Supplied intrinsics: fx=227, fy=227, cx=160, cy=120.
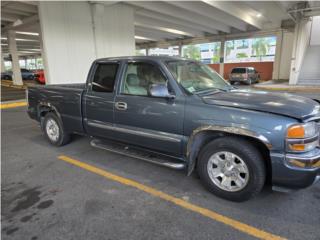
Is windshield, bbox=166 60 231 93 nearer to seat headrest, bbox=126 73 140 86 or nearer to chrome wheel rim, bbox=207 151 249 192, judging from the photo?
seat headrest, bbox=126 73 140 86

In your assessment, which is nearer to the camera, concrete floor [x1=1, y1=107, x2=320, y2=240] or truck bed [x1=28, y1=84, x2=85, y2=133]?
concrete floor [x1=1, y1=107, x2=320, y2=240]

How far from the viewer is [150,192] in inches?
120

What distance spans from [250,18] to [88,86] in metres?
17.4

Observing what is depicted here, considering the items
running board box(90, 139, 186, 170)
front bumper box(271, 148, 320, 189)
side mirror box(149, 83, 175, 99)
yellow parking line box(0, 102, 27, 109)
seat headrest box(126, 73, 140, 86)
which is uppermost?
seat headrest box(126, 73, 140, 86)

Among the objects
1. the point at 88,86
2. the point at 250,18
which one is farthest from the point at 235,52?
the point at 88,86

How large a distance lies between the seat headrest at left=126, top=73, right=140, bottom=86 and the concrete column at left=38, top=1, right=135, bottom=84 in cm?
838

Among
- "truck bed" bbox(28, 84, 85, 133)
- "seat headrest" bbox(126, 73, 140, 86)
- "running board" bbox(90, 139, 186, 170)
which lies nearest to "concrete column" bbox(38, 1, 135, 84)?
"truck bed" bbox(28, 84, 85, 133)

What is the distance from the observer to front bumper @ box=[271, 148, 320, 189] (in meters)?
2.32

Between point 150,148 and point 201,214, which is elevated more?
point 150,148

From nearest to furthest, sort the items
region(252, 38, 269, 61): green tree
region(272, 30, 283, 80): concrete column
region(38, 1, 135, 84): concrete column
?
region(38, 1, 135, 84): concrete column < region(272, 30, 283, 80): concrete column < region(252, 38, 269, 61): green tree

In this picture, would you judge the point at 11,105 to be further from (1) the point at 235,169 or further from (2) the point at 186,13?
(2) the point at 186,13

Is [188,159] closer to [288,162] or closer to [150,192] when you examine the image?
[150,192]

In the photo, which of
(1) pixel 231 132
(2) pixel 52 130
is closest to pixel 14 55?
(2) pixel 52 130

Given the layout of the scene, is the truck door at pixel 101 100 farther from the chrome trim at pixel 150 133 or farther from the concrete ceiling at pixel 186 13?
the concrete ceiling at pixel 186 13
